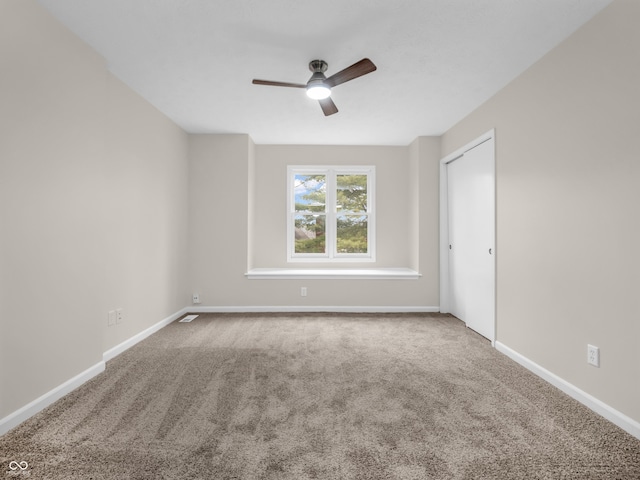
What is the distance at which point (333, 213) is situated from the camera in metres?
5.17

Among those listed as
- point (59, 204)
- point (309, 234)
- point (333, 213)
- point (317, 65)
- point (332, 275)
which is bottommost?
point (332, 275)

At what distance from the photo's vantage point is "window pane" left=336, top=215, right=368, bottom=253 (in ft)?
17.0

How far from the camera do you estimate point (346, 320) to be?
164 inches

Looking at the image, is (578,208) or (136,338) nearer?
(578,208)

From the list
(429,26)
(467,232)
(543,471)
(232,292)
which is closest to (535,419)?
(543,471)

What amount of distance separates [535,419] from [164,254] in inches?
149

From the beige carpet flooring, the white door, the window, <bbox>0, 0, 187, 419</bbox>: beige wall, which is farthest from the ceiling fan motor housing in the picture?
the window

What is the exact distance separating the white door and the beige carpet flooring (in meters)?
0.75

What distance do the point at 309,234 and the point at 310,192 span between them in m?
0.67

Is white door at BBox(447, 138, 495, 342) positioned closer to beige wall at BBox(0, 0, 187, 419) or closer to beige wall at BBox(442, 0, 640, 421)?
beige wall at BBox(442, 0, 640, 421)

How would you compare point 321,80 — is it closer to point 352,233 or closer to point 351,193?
point 351,193

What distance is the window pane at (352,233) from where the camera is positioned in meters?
5.17

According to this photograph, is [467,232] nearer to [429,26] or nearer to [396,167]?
[396,167]

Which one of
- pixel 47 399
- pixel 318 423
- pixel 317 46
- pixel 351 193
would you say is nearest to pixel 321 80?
pixel 317 46
